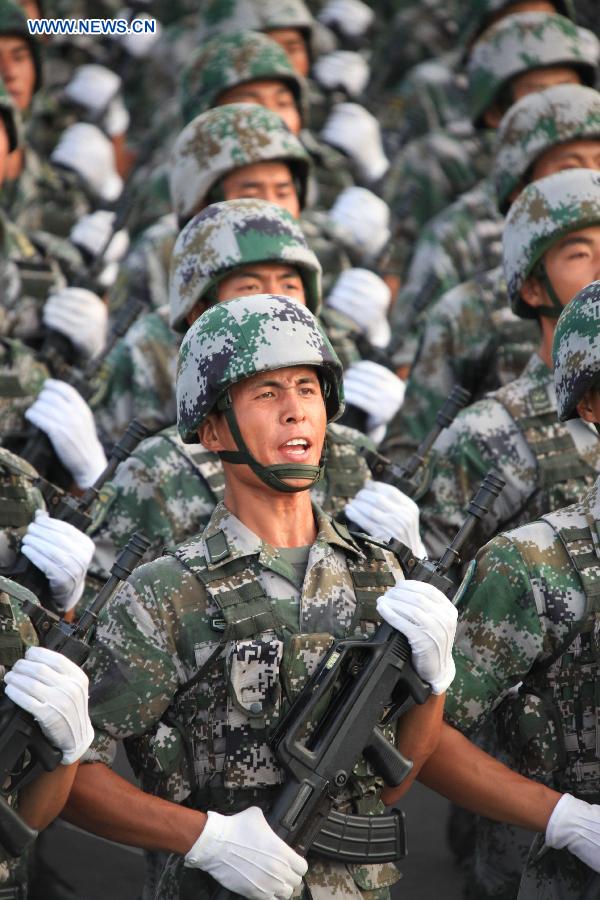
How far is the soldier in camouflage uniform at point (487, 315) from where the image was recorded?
870cm

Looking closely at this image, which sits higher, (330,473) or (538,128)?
(538,128)

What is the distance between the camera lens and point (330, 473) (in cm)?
696

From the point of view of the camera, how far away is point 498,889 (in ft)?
22.3

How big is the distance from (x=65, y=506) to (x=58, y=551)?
0.99ft

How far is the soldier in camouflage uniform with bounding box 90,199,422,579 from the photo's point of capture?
22.7ft

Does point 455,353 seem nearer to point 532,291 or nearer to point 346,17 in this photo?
point 532,291

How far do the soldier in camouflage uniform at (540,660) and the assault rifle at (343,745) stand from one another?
34cm

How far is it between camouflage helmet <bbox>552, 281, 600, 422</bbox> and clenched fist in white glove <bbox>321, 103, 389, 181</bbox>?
21.6 ft

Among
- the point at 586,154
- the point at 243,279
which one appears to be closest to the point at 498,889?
the point at 243,279

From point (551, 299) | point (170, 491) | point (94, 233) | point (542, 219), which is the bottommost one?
point (94, 233)

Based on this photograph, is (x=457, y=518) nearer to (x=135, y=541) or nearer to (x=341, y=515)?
(x=341, y=515)

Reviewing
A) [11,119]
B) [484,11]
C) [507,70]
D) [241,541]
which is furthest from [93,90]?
[241,541]

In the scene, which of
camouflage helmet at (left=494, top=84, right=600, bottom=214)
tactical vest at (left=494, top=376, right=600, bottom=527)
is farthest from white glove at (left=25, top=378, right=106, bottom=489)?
camouflage helmet at (left=494, top=84, right=600, bottom=214)

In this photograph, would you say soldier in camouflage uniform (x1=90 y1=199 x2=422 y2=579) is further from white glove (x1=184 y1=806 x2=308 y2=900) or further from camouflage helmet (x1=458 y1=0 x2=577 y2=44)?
camouflage helmet (x1=458 y1=0 x2=577 y2=44)
